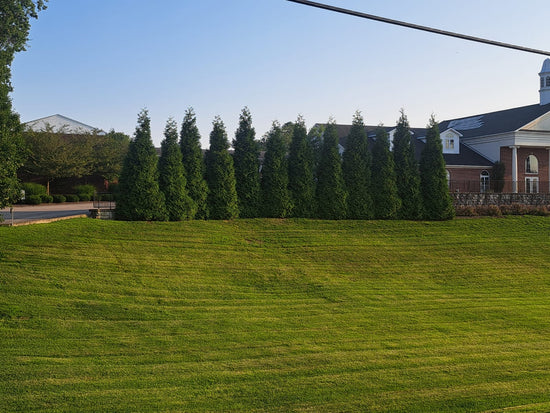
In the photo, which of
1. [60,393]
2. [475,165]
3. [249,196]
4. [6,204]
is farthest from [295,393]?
[475,165]

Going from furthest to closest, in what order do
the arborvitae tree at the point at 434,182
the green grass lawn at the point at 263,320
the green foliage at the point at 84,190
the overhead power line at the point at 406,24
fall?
the green foliage at the point at 84,190 → the arborvitae tree at the point at 434,182 → the green grass lawn at the point at 263,320 → the overhead power line at the point at 406,24

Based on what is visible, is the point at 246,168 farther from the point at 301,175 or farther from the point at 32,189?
the point at 32,189

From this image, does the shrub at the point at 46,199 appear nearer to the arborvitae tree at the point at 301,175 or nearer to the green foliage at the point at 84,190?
the green foliage at the point at 84,190

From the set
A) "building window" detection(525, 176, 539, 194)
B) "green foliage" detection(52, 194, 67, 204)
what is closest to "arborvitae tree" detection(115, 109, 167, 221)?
"green foliage" detection(52, 194, 67, 204)

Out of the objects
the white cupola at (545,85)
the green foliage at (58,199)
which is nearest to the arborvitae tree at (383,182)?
the green foliage at (58,199)

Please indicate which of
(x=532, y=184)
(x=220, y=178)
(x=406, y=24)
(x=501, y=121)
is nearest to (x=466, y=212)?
(x=220, y=178)

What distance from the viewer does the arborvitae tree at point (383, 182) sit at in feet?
71.3

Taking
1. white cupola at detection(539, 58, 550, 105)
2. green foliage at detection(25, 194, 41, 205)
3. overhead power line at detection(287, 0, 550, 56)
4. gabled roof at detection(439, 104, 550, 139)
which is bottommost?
green foliage at detection(25, 194, 41, 205)

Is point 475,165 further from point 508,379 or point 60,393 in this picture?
point 60,393

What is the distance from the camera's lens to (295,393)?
7.37m

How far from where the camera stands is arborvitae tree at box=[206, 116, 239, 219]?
756 inches

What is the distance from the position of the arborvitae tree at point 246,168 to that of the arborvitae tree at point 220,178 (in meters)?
0.47

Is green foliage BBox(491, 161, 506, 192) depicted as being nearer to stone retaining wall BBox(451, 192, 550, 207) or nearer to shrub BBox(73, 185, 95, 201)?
stone retaining wall BBox(451, 192, 550, 207)

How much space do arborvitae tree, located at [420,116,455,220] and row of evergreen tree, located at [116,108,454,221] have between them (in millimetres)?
44
